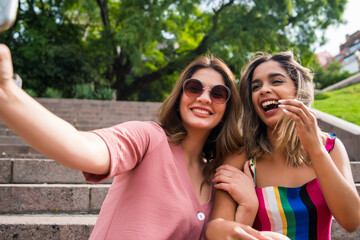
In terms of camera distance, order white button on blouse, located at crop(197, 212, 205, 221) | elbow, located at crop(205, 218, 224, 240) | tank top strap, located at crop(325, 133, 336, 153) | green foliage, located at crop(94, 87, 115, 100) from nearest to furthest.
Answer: elbow, located at crop(205, 218, 224, 240), white button on blouse, located at crop(197, 212, 205, 221), tank top strap, located at crop(325, 133, 336, 153), green foliage, located at crop(94, 87, 115, 100)

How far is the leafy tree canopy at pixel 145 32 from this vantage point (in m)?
12.8

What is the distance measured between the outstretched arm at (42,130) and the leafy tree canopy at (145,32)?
37.2 ft

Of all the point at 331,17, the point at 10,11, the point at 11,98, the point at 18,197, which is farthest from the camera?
the point at 331,17

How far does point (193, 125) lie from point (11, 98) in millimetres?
1237

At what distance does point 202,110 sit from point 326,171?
0.84 meters

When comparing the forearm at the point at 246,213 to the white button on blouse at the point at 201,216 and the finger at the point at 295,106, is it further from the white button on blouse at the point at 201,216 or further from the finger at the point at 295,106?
the finger at the point at 295,106

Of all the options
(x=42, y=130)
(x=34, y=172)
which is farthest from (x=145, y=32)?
(x=42, y=130)

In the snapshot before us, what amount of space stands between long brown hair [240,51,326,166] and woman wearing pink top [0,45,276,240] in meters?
0.16

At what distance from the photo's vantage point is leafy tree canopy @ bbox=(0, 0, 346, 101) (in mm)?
12828

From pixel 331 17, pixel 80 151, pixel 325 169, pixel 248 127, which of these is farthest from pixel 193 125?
pixel 331 17

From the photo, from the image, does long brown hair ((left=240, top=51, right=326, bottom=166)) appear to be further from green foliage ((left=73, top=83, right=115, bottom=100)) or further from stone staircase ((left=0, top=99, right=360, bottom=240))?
green foliage ((left=73, top=83, right=115, bottom=100))

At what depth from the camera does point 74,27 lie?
627 inches

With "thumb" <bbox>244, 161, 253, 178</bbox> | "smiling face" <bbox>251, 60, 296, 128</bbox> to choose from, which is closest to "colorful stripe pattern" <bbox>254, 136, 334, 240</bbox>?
"thumb" <bbox>244, 161, 253, 178</bbox>

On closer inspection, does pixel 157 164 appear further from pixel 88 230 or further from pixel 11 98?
pixel 88 230
